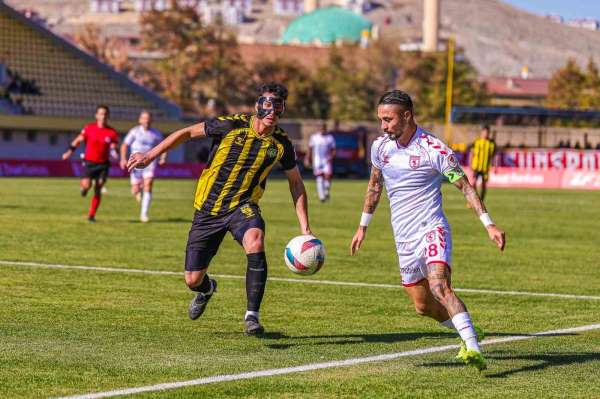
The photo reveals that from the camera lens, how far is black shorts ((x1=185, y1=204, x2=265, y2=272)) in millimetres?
11789

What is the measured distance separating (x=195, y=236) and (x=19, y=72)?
6949 cm

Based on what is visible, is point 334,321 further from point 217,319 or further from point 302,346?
point 302,346

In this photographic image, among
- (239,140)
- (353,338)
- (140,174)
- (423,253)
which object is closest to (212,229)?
(239,140)

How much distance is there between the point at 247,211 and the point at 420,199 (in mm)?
2014

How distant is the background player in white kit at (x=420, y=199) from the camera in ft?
33.1

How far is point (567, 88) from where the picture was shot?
14300 cm

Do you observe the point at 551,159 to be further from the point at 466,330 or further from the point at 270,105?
the point at 466,330

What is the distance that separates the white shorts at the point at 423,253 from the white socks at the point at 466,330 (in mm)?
420

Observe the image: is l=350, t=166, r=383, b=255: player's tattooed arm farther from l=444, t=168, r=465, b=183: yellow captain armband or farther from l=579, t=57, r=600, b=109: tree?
l=579, t=57, r=600, b=109: tree

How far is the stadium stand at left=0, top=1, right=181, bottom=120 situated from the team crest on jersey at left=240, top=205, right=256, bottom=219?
222 feet

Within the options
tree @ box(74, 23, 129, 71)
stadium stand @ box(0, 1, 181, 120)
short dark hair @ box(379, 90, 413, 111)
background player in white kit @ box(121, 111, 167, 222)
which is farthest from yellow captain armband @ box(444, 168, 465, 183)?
tree @ box(74, 23, 129, 71)

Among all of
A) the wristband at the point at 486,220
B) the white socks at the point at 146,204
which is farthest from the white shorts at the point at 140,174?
the wristband at the point at 486,220

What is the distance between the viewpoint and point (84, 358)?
10164mm

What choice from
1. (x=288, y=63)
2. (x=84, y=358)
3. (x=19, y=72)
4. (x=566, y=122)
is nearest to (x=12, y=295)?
(x=84, y=358)
